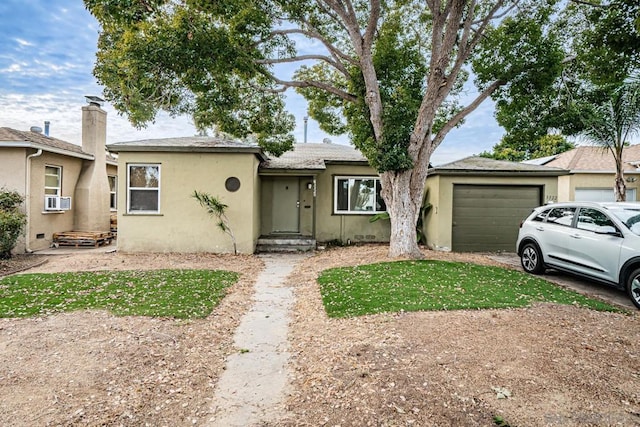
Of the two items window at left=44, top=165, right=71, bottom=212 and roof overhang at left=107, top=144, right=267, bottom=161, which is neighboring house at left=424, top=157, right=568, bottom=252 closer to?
roof overhang at left=107, top=144, right=267, bottom=161

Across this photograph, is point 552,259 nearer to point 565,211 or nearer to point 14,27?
point 565,211

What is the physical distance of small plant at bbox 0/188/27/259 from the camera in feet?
30.7

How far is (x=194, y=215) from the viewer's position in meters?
11.1

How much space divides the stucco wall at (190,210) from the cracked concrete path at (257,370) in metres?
4.87

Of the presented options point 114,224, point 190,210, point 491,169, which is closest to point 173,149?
point 190,210

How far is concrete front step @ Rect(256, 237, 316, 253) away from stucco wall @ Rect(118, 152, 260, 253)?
100 centimetres

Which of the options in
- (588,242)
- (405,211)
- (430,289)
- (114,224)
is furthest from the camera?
(114,224)

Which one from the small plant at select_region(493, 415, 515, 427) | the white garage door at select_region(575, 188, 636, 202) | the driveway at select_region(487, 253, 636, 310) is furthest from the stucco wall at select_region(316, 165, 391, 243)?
the white garage door at select_region(575, 188, 636, 202)

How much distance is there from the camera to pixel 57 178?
12.4 m

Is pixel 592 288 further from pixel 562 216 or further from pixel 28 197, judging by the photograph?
pixel 28 197

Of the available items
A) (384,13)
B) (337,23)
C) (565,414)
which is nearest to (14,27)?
(337,23)

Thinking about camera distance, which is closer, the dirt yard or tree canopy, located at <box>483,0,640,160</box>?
the dirt yard

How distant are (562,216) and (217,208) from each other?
8.64 meters

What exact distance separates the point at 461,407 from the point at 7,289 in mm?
7597
